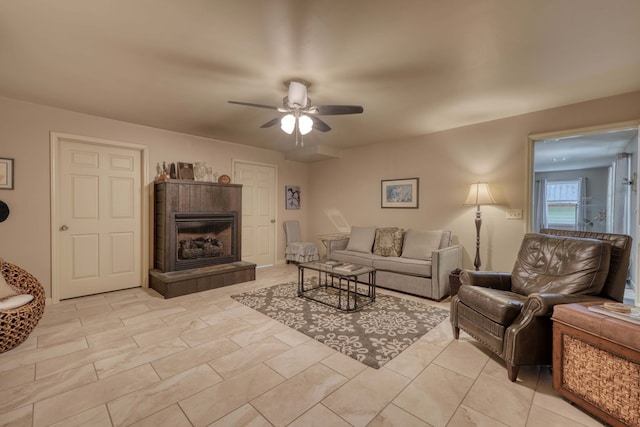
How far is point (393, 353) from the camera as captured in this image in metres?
2.36

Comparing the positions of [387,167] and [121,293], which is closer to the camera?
[121,293]

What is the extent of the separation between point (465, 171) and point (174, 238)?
14.7ft

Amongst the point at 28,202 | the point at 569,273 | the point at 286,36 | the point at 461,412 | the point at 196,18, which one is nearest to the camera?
the point at 461,412

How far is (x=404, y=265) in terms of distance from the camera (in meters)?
3.96

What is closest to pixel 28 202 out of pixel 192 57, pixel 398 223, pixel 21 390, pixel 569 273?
pixel 21 390

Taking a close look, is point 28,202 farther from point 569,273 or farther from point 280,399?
point 569,273

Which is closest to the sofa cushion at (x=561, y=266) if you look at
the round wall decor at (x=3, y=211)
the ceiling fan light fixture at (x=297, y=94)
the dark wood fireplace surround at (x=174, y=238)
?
the ceiling fan light fixture at (x=297, y=94)

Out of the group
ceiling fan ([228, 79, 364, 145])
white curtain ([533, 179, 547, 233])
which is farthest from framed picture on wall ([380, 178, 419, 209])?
white curtain ([533, 179, 547, 233])

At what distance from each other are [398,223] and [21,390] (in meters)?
4.77

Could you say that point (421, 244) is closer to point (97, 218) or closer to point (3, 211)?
point (97, 218)

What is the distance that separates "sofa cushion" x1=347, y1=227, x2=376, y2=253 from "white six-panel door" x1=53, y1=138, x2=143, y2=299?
3473mm

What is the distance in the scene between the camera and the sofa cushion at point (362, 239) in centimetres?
486

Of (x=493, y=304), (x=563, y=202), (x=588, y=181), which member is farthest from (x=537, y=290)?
(x=588, y=181)

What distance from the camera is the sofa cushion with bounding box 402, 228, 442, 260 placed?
4094mm
